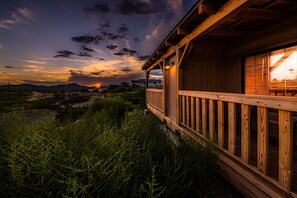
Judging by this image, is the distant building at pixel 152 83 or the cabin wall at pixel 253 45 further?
the distant building at pixel 152 83

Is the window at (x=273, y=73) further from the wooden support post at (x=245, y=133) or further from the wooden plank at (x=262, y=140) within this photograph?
the wooden plank at (x=262, y=140)

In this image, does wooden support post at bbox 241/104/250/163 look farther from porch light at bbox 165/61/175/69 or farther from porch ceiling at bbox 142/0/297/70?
porch light at bbox 165/61/175/69

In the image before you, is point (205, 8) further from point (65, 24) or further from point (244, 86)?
point (65, 24)

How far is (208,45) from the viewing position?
5.64 metres

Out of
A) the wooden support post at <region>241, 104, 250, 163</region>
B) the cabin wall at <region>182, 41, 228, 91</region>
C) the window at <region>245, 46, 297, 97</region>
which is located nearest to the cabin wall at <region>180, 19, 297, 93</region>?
the cabin wall at <region>182, 41, 228, 91</region>

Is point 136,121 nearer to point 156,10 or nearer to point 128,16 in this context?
point 156,10

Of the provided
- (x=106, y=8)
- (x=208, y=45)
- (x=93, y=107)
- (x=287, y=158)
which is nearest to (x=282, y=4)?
(x=208, y=45)

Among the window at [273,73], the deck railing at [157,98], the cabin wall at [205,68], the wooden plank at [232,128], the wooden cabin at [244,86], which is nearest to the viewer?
the wooden cabin at [244,86]

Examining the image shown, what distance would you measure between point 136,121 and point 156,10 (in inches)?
440

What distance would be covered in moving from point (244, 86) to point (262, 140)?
3.85 meters

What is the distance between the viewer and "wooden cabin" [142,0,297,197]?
191 cm

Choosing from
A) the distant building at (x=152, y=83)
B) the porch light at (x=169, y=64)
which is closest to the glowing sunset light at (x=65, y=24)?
the porch light at (x=169, y=64)

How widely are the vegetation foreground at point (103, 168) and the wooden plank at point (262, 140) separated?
2.01 ft

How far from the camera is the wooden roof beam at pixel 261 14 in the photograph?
10.2 ft
